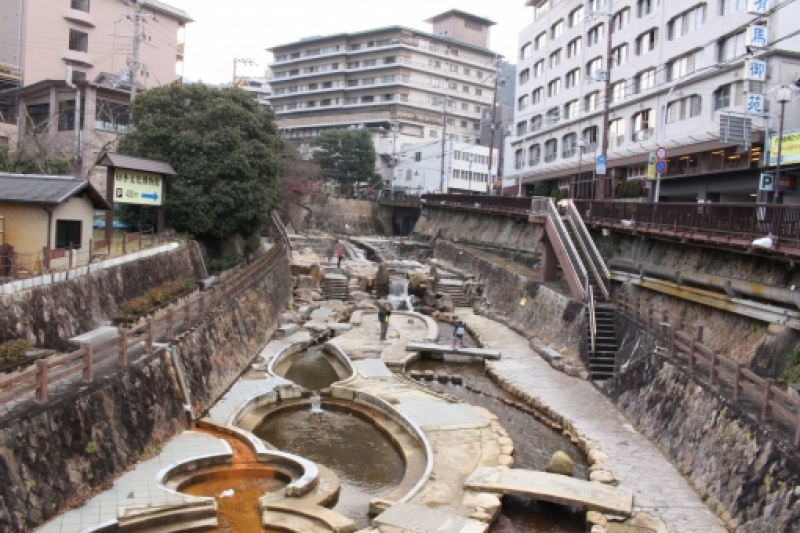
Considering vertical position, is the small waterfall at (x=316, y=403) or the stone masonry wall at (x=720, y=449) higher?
the stone masonry wall at (x=720, y=449)

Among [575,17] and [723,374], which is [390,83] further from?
[723,374]

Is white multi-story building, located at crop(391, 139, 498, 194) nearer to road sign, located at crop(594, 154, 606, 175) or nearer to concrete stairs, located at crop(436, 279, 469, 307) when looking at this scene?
concrete stairs, located at crop(436, 279, 469, 307)

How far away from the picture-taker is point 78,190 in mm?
22422

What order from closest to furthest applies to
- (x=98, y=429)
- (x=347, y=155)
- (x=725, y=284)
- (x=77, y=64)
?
(x=98, y=429) → (x=725, y=284) → (x=77, y=64) → (x=347, y=155)

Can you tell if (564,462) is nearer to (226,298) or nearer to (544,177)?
(226,298)

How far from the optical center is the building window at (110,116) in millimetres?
45353

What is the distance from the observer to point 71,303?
20547mm

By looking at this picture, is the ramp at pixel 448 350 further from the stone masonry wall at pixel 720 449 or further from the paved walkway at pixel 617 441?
the stone masonry wall at pixel 720 449

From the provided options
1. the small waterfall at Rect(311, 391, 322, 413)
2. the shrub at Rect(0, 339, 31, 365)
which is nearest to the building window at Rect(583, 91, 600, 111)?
the small waterfall at Rect(311, 391, 322, 413)

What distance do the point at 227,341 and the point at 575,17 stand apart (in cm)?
4142

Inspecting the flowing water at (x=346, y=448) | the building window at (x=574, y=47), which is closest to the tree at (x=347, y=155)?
the building window at (x=574, y=47)

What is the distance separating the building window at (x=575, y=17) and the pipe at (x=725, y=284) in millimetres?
28527

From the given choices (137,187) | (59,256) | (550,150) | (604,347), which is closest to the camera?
(59,256)

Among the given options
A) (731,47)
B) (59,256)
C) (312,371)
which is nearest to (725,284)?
(312,371)
